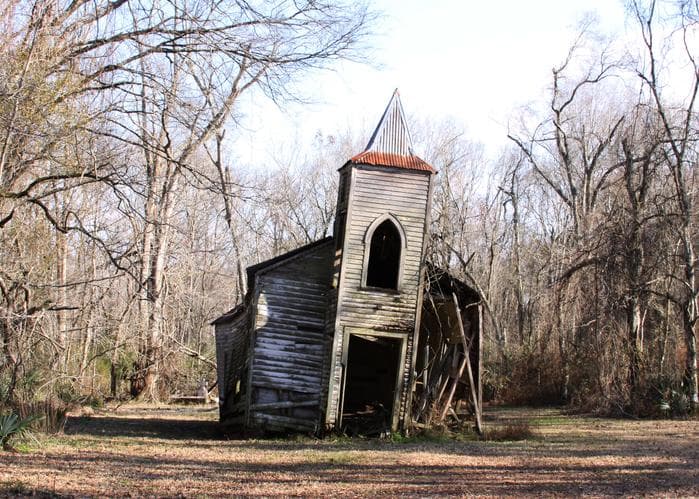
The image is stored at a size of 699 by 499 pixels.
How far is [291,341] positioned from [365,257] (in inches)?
112

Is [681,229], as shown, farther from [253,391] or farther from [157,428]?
[157,428]

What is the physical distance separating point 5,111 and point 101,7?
2.81 metres

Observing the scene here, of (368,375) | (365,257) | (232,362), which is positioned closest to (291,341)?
(365,257)

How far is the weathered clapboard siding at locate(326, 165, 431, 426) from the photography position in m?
20.4

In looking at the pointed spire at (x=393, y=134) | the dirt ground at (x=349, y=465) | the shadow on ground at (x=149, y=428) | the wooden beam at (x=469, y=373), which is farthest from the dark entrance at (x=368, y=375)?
the pointed spire at (x=393, y=134)

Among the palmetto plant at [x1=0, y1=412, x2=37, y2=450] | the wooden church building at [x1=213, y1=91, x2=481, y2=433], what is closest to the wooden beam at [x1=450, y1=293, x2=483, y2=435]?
the wooden church building at [x1=213, y1=91, x2=481, y2=433]

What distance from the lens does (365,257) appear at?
2066 cm

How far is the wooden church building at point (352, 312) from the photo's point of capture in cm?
2052

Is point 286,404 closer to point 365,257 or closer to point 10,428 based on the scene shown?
point 365,257

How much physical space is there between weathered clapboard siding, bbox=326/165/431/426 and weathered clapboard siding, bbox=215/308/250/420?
2827 millimetres

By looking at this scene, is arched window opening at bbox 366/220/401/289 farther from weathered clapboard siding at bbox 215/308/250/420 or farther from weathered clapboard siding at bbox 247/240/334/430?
weathered clapboard siding at bbox 215/308/250/420

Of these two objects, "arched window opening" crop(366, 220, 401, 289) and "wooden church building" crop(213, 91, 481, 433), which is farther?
"arched window opening" crop(366, 220, 401, 289)

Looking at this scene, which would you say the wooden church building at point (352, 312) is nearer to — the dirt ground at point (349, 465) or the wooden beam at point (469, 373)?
the wooden beam at point (469, 373)

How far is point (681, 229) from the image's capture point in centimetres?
2633
